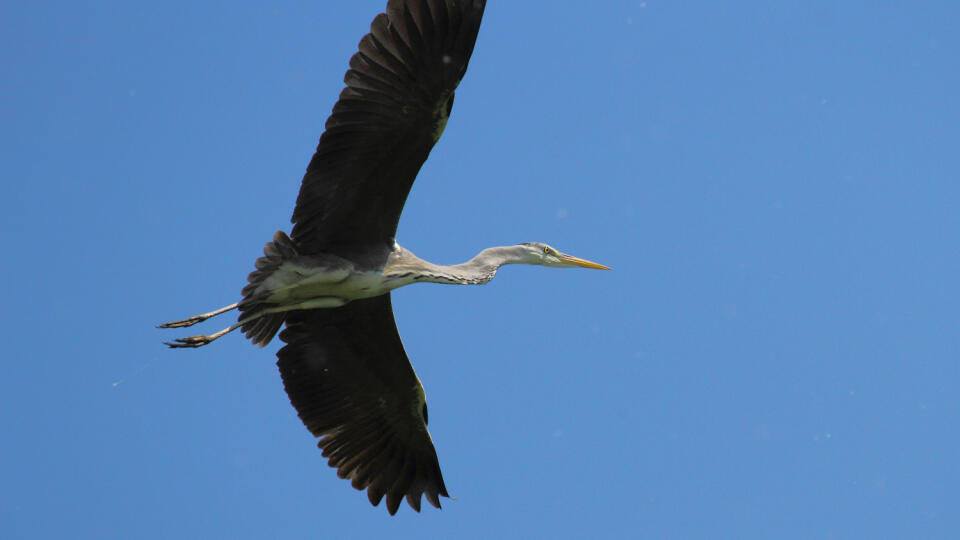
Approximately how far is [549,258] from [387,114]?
2900 millimetres

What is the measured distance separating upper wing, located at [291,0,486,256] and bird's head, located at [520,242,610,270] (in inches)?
74.2

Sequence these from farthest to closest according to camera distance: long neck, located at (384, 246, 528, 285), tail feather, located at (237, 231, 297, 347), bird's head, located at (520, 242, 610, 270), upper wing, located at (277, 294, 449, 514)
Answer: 1. bird's head, located at (520, 242, 610, 270)
2. upper wing, located at (277, 294, 449, 514)
3. long neck, located at (384, 246, 528, 285)
4. tail feather, located at (237, 231, 297, 347)

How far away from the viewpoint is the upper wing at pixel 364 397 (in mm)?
9695

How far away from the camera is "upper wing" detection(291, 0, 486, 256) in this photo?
827cm

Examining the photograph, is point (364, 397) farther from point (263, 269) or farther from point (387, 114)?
point (387, 114)

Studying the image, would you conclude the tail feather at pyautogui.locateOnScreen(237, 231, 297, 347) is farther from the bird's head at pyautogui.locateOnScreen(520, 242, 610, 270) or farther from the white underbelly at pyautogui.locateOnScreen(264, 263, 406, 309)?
the bird's head at pyautogui.locateOnScreen(520, 242, 610, 270)

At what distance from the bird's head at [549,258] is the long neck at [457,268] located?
0.30 meters

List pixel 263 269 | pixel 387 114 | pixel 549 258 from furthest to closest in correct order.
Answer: pixel 549 258, pixel 263 269, pixel 387 114

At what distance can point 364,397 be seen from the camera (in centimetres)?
1004

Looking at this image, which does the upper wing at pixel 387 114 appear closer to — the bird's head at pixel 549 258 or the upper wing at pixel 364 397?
the upper wing at pixel 364 397

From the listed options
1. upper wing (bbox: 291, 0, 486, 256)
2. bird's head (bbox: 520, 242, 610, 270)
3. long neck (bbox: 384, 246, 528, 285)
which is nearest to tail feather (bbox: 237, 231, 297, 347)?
upper wing (bbox: 291, 0, 486, 256)

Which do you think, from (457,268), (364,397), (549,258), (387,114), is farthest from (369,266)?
(549,258)

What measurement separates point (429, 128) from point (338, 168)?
0.74 meters

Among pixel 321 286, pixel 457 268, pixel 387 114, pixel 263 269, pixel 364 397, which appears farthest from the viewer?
pixel 364 397
